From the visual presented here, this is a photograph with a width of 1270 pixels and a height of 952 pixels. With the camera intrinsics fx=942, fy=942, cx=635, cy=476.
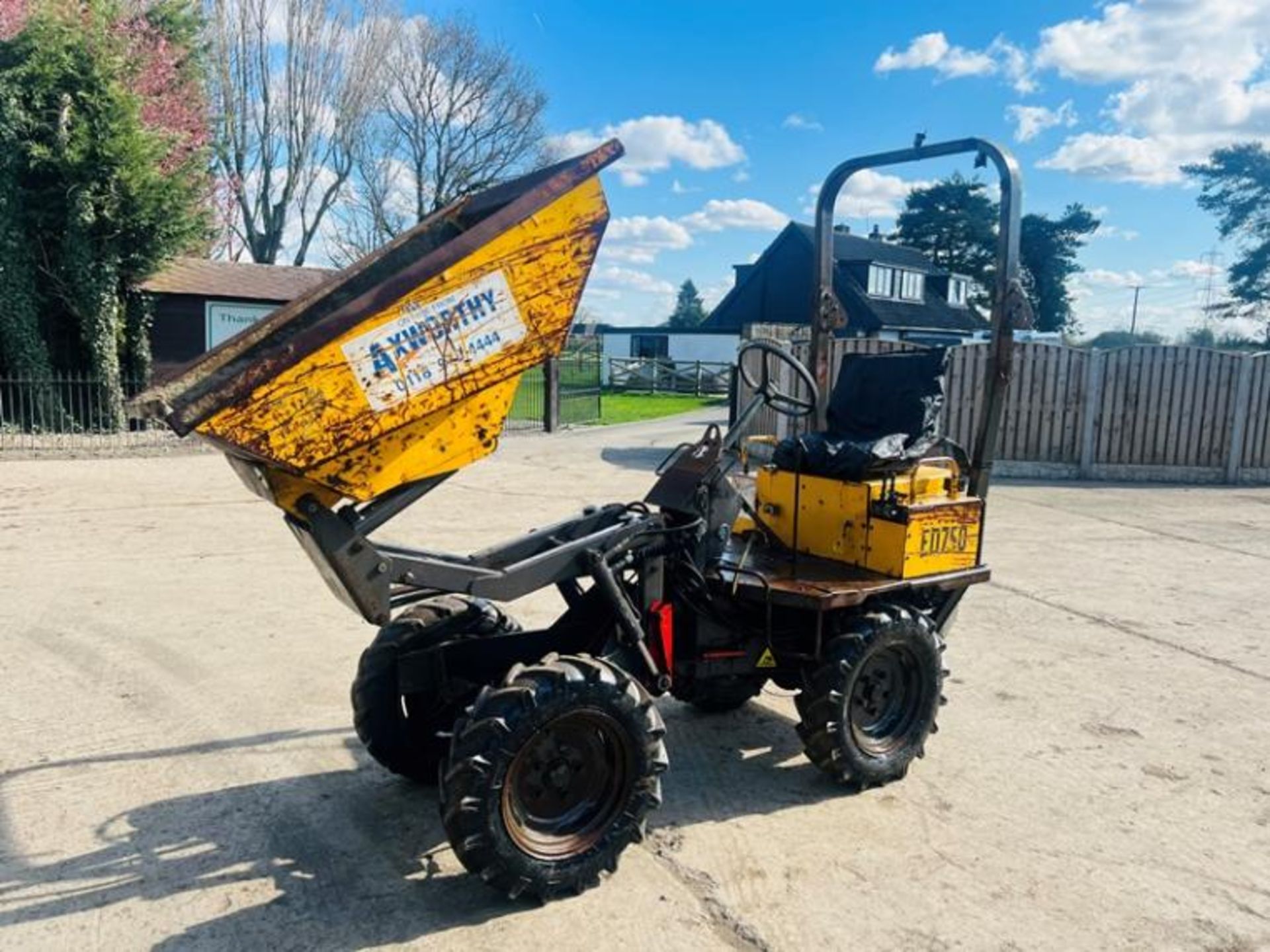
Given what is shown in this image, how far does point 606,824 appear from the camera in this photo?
3398 mm

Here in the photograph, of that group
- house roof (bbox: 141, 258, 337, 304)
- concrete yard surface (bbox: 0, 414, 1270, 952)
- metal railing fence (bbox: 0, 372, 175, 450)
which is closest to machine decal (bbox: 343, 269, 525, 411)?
concrete yard surface (bbox: 0, 414, 1270, 952)

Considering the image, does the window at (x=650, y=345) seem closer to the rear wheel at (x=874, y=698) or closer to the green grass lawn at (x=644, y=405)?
the green grass lawn at (x=644, y=405)

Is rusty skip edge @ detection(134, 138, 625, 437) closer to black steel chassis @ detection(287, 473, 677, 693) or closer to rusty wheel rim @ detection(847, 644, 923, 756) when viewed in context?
black steel chassis @ detection(287, 473, 677, 693)

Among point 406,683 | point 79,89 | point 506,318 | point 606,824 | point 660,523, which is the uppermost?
point 79,89

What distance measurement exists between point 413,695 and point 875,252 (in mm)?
40180

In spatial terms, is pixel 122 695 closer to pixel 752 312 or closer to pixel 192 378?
pixel 192 378

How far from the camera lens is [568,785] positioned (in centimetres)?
342

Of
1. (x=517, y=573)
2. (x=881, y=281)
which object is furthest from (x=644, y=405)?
(x=517, y=573)

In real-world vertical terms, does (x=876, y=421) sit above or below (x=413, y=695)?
above

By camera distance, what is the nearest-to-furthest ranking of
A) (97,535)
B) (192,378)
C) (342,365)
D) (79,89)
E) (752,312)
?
(342,365)
(192,378)
(97,535)
(79,89)
(752,312)

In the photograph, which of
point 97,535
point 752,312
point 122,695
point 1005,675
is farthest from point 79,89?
point 752,312

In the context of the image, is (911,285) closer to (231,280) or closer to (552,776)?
(231,280)

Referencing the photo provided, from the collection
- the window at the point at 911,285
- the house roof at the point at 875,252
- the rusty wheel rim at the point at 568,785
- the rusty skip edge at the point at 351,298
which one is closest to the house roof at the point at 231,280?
the rusty skip edge at the point at 351,298

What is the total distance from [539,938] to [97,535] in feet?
24.8
